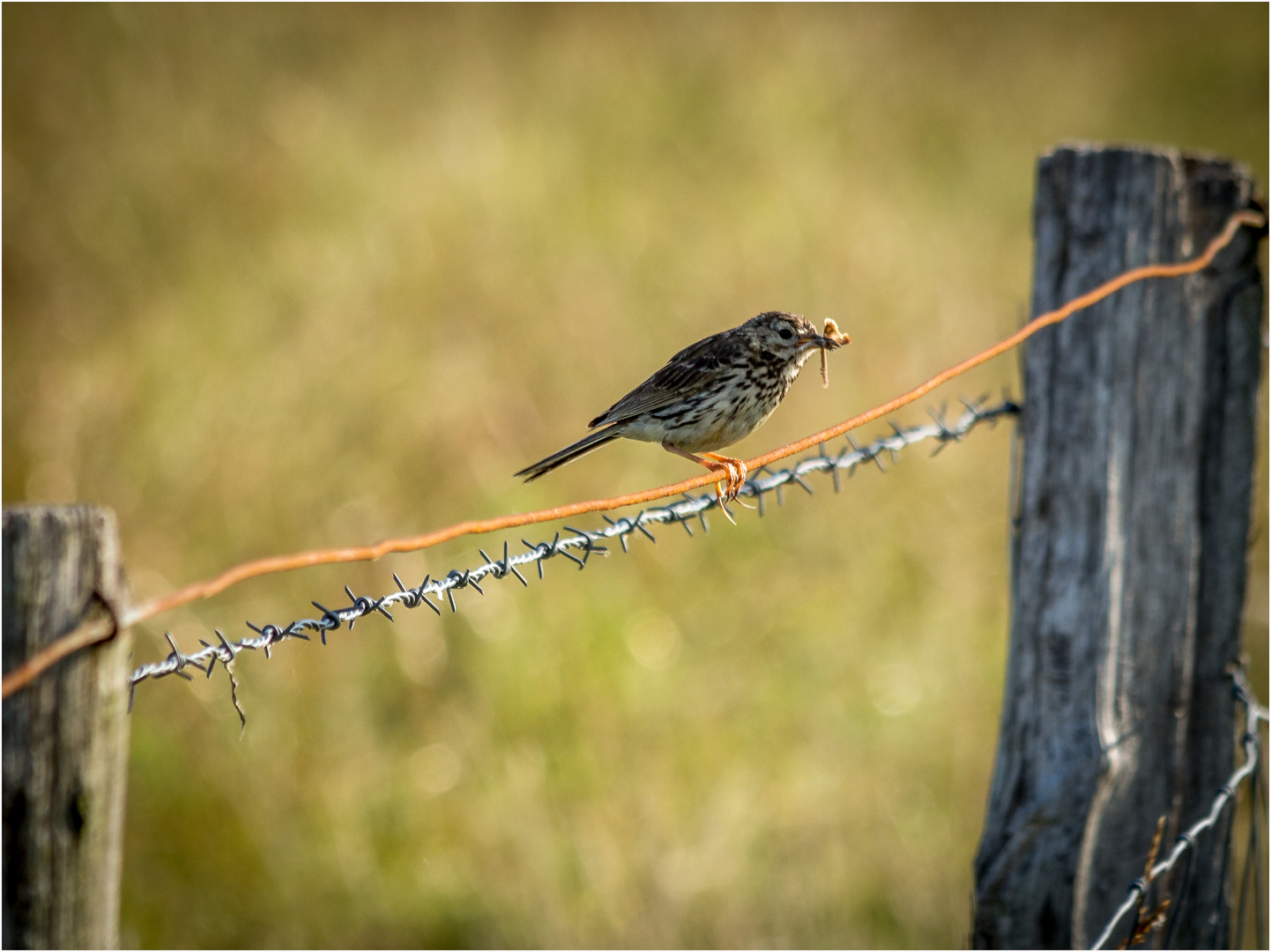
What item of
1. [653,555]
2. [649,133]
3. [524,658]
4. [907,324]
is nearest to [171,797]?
[524,658]

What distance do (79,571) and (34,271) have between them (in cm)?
908

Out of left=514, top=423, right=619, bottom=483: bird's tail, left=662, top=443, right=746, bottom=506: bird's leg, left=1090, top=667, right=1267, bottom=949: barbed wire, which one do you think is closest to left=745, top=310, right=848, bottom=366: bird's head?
left=662, top=443, right=746, bottom=506: bird's leg

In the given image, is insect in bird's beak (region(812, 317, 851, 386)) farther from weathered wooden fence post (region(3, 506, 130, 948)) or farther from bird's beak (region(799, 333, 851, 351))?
weathered wooden fence post (region(3, 506, 130, 948))

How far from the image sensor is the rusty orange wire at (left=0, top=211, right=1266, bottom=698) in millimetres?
1229

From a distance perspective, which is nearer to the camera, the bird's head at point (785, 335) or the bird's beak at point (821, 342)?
the bird's beak at point (821, 342)

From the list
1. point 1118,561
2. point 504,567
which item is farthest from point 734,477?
point 1118,561

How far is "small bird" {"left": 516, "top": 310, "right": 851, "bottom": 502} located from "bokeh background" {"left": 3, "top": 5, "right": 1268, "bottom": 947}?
7.12 feet

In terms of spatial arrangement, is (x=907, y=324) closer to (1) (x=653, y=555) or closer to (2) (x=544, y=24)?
(1) (x=653, y=555)

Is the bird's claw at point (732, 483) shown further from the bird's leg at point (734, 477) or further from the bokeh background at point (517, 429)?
the bokeh background at point (517, 429)

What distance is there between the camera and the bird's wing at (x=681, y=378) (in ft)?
12.0

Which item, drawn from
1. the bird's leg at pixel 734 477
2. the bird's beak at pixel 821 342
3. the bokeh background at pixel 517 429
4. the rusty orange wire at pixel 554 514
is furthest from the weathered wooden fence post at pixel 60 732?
the bokeh background at pixel 517 429

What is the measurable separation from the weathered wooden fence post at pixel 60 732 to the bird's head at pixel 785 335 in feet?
8.35

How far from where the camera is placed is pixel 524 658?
227 inches

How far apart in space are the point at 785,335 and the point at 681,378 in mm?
405
